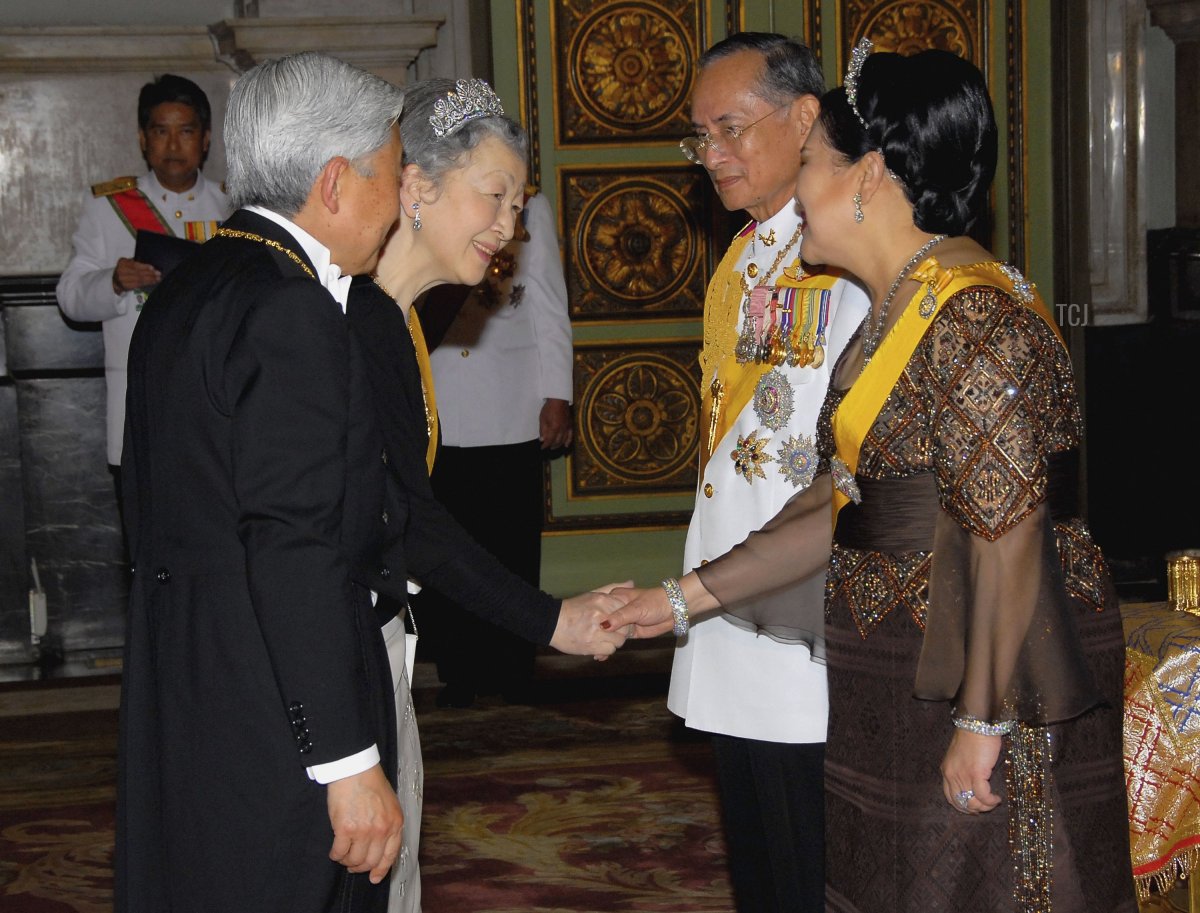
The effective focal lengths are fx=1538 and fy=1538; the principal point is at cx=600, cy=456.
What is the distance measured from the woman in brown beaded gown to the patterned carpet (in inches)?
55.0

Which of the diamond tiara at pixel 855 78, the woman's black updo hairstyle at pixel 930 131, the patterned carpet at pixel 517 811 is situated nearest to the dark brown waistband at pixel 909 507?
the woman's black updo hairstyle at pixel 930 131

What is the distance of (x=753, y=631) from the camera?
239 cm

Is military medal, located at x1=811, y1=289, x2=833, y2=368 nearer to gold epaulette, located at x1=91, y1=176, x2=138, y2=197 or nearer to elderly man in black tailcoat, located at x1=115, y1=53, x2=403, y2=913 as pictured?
elderly man in black tailcoat, located at x1=115, y1=53, x2=403, y2=913

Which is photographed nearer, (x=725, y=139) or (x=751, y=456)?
(x=751, y=456)

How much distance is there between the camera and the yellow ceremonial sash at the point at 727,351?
243cm

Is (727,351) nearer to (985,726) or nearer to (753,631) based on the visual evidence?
(753,631)

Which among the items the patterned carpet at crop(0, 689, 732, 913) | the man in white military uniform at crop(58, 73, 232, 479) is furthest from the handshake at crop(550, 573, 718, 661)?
the man in white military uniform at crop(58, 73, 232, 479)

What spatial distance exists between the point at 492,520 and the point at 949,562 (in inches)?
114

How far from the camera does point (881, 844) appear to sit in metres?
1.93

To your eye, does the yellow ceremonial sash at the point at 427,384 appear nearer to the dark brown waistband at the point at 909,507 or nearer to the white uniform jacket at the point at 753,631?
the white uniform jacket at the point at 753,631

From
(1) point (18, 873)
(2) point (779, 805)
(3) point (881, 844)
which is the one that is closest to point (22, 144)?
(1) point (18, 873)

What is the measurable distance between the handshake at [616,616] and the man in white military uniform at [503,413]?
2.16 meters

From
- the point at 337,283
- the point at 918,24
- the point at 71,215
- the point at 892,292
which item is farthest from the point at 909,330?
the point at 71,215

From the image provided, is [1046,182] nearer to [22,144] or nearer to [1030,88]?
[1030,88]
